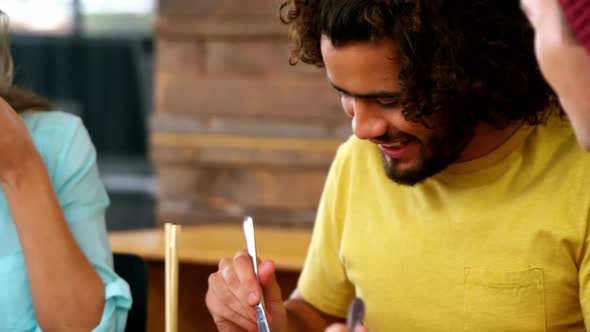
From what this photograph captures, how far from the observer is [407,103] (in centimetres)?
119

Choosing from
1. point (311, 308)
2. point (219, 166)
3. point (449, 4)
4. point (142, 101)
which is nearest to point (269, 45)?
point (219, 166)

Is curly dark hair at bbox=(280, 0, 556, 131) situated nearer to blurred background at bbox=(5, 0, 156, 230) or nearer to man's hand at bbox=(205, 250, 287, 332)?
man's hand at bbox=(205, 250, 287, 332)

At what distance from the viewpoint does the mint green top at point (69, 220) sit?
1384 mm

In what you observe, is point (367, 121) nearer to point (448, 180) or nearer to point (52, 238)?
point (448, 180)

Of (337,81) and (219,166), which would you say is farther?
(219,166)

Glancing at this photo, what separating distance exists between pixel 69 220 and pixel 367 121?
510 millimetres

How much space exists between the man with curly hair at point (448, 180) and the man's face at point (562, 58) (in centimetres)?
31

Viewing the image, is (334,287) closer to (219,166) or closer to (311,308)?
(311,308)

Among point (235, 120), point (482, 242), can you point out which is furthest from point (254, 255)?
point (235, 120)

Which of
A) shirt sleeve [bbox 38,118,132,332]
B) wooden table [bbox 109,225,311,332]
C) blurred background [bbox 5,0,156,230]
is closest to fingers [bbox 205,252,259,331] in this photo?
shirt sleeve [bbox 38,118,132,332]

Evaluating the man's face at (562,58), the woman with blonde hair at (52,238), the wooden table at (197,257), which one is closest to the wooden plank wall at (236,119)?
the wooden table at (197,257)

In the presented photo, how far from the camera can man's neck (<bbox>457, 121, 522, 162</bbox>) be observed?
4.23 feet

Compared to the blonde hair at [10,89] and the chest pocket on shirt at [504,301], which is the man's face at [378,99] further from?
the blonde hair at [10,89]

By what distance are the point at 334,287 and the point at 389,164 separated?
0.92ft
